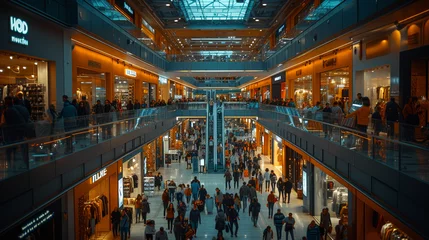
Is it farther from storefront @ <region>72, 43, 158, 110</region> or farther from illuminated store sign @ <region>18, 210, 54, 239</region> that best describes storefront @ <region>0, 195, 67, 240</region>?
Result: storefront @ <region>72, 43, 158, 110</region>

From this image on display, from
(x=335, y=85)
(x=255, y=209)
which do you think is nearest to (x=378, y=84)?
(x=335, y=85)

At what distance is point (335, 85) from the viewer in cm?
2170

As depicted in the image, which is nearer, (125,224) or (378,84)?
(125,224)

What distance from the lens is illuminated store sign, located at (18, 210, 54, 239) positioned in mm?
9656

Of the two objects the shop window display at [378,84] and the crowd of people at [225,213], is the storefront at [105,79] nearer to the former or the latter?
the crowd of people at [225,213]

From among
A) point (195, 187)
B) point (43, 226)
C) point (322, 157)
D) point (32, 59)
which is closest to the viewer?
point (43, 226)

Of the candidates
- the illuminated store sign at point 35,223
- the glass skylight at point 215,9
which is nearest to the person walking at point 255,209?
the illuminated store sign at point 35,223

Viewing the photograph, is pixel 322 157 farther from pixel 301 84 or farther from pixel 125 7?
pixel 125 7

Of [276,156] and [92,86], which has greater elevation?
[92,86]

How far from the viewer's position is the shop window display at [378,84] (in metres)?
15.0

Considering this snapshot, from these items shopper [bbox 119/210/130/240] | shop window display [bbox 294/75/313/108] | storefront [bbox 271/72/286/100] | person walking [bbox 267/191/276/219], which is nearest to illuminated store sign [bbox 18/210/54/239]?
shopper [bbox 119/210/130/240]

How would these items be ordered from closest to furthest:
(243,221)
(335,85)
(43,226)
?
(43,226)
(243,221)
(335,85)

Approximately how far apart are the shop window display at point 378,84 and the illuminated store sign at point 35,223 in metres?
11.0

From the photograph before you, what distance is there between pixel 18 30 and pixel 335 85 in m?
15.6
